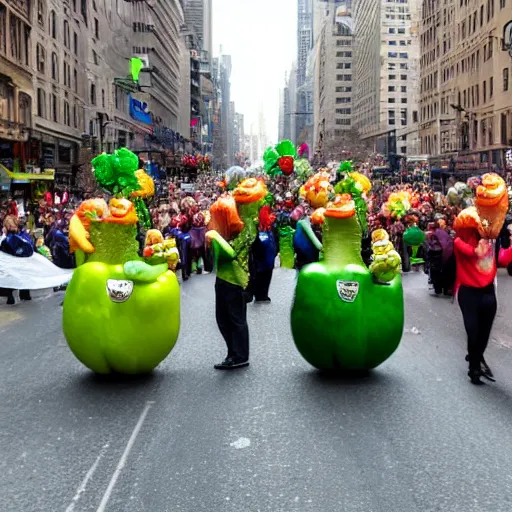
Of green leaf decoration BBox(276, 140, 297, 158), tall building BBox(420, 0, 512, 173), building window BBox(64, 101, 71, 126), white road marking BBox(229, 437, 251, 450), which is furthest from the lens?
tall building BBox(420, 0, 512, 173)

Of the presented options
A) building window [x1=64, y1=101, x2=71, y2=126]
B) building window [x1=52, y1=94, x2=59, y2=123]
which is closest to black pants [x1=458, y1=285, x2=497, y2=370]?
building window [x1=52, y1=94, x2=59, y2=123]

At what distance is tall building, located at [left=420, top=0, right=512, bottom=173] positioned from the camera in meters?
46.4

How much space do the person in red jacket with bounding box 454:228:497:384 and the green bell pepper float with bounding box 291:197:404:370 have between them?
0.64 m

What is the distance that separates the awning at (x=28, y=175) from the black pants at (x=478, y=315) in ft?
87.3

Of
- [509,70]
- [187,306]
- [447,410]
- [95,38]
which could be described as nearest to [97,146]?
[95,38]

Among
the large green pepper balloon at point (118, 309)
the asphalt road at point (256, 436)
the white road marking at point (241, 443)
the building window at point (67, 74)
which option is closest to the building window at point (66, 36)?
the building window at point (67, 74)

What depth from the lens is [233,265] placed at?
7586mm

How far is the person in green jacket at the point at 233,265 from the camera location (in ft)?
24.9

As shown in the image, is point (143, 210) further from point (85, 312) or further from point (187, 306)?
point (187, 306)

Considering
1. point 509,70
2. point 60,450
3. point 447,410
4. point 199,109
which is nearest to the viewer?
point 60,450

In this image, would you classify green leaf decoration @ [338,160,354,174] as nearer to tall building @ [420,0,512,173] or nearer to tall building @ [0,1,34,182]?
tall building @ [0,1,34,182]

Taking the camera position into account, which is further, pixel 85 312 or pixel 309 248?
pixel 309 248

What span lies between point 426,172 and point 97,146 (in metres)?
22.3

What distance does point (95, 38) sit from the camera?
54344mm
